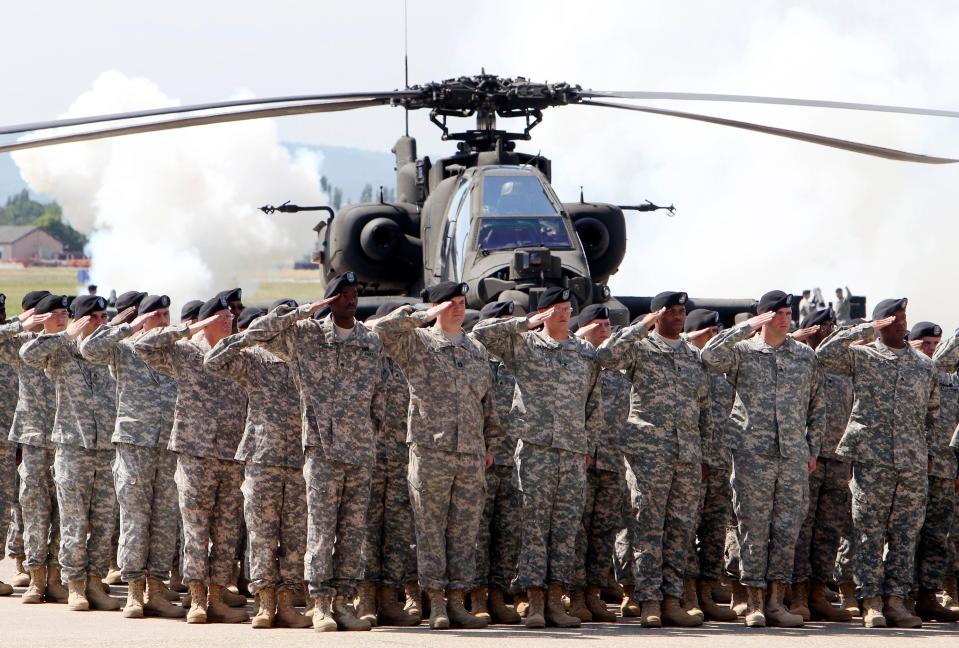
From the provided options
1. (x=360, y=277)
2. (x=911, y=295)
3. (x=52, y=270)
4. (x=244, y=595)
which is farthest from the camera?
(x=52, y=270)

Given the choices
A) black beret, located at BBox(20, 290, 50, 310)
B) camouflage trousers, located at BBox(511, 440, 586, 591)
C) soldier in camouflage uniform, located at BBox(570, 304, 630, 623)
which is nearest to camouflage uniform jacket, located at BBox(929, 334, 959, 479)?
soldier in camouflage uniform, located at BBox(570, 304, 630, 623)

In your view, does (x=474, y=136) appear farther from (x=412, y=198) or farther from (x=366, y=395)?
(x=366, y=395)

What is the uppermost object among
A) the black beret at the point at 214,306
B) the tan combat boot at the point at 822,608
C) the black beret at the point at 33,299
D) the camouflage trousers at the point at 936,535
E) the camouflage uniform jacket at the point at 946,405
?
the black beret at the point at 33,299

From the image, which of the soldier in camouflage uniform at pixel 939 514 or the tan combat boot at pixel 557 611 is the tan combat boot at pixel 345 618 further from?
the soldier in camouflage uniform at pixel 939 514

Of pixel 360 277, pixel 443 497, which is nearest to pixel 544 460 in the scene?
pixel 443 497

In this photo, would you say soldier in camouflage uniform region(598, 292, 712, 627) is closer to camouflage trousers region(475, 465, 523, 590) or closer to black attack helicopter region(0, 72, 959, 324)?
camouflage trousers region(475, 465, 523, 590)

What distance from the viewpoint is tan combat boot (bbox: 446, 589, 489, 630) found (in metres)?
7.93

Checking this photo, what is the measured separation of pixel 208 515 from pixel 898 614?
389 cm

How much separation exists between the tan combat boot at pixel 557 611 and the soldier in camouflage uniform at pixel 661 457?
43 cm

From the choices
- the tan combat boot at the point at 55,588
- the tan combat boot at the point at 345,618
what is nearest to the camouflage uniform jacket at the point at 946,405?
the tan combat boot at the point at 345,618

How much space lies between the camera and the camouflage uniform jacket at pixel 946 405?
28.9ft

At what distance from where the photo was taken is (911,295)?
99.3 feet

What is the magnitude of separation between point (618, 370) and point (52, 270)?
233 feet

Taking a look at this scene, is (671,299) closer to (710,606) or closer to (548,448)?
(548,448)
